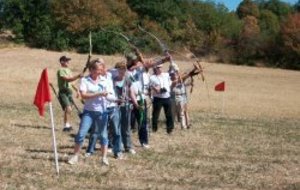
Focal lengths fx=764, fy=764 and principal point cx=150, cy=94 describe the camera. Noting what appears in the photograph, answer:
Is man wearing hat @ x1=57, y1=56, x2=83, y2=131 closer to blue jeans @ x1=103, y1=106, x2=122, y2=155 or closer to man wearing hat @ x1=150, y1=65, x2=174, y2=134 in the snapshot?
man wearing hat @ x1=150, y1=65, x2=174, y2=134

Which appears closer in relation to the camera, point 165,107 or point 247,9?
point 165,107

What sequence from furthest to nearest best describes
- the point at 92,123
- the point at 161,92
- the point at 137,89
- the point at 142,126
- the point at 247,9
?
the point at 247,9
the point at 161,92
the point at 142,126
the point at 137,89
the point at 92,123

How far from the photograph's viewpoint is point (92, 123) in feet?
42.7

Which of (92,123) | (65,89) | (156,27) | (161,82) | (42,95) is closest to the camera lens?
(42,95)

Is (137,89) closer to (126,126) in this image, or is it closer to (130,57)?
(130,57)

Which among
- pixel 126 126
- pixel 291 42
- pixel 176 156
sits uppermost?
pixel 291 42

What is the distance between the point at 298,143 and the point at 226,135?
6.07ft

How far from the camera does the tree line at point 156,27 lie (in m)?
79.1

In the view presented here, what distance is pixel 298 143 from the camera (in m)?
18.2

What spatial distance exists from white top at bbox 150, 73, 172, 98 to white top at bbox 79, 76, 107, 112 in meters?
4.77

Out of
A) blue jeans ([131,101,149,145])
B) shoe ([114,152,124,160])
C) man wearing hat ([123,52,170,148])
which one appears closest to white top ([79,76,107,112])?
shoe ([114,152,124,160])

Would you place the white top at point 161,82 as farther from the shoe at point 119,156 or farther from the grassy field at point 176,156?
the shoe at point 119,156

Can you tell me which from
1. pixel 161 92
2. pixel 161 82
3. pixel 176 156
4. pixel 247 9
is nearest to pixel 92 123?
pixel 176 156

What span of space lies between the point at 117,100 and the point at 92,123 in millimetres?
871
